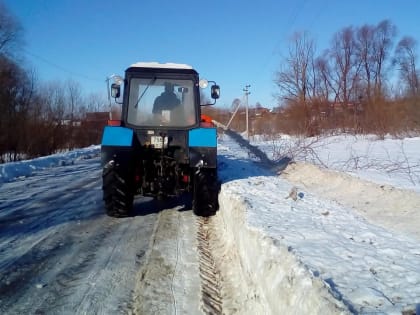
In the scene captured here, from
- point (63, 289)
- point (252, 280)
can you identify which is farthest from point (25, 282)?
point (252, 280)

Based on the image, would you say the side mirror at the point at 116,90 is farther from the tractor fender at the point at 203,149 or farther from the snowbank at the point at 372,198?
the snowbank at the point at 372,198

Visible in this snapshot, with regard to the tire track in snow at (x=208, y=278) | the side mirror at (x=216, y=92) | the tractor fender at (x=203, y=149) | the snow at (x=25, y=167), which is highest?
the side mirror at (x=216, y=92)

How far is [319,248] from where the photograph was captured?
3.75 meters

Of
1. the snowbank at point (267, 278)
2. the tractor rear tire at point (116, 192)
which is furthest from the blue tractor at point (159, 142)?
the snowbank at point (267, 278)

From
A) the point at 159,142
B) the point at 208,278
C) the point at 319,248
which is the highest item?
the point at 159,142

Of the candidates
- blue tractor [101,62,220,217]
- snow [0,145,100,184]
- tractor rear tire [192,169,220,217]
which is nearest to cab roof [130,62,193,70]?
blue tractor [101,62,220,217]

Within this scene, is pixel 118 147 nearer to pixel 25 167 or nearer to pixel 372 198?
pixel 372 198

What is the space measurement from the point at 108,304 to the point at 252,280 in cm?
134

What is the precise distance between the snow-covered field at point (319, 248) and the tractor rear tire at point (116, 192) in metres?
1.55

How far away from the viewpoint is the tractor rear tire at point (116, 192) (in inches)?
262

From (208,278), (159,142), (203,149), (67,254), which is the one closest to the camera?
(208,278)

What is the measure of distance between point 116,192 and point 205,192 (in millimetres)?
1493

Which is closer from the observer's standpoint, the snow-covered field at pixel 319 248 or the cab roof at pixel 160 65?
the snow-covered field at pixel 319 248

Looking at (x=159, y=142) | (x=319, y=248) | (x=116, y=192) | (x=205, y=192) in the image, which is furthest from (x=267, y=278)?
(x=159, y=142)
